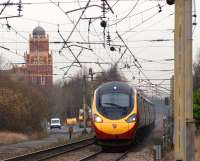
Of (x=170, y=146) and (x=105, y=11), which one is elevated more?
(x=105, y=11)

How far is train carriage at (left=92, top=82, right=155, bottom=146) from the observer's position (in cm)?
2711

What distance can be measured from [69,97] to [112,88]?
87.1 metres

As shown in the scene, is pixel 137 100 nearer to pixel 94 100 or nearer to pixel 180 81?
pixel 94 100

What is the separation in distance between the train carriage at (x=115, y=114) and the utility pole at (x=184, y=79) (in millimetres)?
16737

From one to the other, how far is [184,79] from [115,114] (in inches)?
685

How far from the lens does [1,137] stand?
156 feet

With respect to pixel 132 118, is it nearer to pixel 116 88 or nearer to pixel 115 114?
pixel 115 114

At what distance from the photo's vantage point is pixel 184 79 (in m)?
10.2

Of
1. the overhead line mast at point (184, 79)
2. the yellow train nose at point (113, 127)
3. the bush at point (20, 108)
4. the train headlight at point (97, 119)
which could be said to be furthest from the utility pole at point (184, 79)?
the bush at point (20, 108)

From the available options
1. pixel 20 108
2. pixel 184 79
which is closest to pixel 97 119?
pixel 184 79

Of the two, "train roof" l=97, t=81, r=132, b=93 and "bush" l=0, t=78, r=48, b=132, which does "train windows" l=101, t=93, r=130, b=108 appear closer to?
"train roof" l=97, t=81, r=132, b=93

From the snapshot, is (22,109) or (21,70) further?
(21,70)

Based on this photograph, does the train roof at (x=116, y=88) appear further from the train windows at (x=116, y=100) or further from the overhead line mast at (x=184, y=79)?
the overhead line mast at (x=184, y=79)

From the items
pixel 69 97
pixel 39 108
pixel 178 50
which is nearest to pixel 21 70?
pixel 69 97
